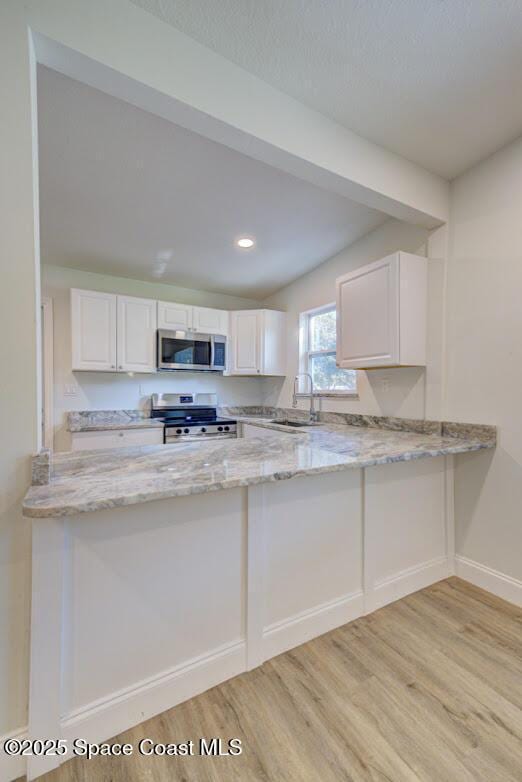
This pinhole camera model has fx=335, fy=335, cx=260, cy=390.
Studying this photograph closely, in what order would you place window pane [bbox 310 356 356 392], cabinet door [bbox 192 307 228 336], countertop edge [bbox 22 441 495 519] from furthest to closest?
1. cabinet door [bbox 192 307 228 336]
2. window pane [bbox 310 356 356 392]
3. countertop edge [bbox 22 441 495 519]

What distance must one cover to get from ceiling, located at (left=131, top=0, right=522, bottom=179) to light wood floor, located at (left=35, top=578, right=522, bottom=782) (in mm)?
2636

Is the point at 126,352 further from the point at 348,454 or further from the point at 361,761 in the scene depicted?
the point at 361,761

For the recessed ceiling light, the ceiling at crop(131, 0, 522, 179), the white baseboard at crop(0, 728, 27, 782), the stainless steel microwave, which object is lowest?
the white baseboard at crop(0, 728, 27, 782)

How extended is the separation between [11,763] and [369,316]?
2702 millimetres

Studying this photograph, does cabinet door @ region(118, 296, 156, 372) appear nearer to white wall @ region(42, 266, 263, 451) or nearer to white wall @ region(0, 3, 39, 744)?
white wall @ region(42, 266, 263, 451)

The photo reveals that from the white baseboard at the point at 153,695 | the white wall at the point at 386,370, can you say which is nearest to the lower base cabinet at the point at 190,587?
the white baseboard at the point at 153,695

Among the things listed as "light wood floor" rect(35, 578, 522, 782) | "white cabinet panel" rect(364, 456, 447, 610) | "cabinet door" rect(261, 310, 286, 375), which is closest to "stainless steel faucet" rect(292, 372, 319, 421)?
"cabinet door" rect(261, 310, 286, 375)

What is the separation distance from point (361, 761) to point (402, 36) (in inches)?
105

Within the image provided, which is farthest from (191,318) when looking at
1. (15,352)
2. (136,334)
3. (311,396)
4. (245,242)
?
(15,352)

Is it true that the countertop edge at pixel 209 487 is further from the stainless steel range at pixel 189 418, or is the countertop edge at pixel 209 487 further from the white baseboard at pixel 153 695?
the stainless steel range at pixel 189 418

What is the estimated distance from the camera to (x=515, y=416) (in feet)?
6.34

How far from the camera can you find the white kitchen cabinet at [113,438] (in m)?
3.08

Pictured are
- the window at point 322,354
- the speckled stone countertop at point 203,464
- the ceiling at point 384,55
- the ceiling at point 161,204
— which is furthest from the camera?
the window at point 322,354

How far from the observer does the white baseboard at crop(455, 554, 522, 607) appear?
1917 mm
